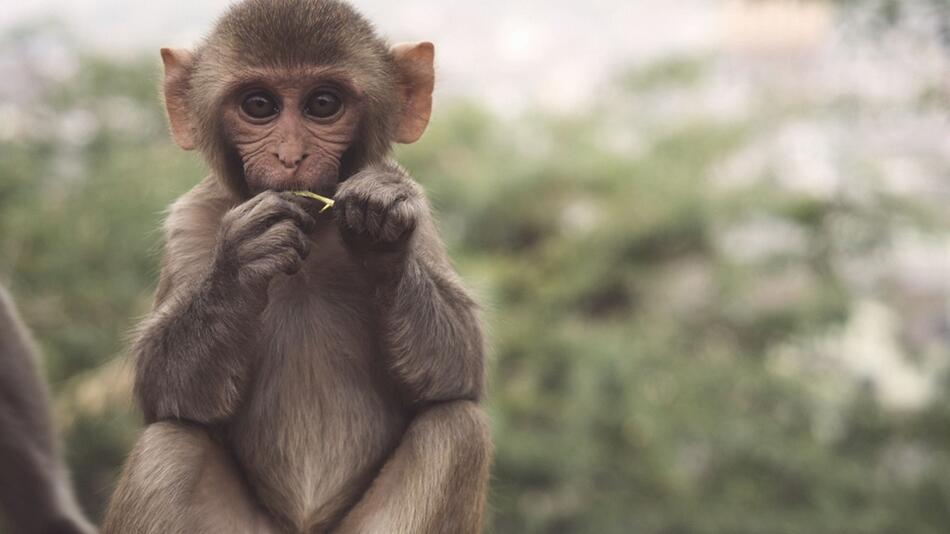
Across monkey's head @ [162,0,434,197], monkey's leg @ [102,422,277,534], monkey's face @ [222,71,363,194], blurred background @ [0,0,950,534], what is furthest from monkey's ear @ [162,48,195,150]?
blurred background @ [0,0,950,534]

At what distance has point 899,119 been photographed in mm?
10633

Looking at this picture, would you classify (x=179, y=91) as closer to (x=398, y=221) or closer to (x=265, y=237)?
(x=265, y=237)

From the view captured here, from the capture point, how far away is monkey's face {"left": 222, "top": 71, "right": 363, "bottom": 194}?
3.48 meters

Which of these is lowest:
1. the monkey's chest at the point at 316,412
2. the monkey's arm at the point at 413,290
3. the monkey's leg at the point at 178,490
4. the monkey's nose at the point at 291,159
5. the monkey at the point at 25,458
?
the monkey at the point at 25,458

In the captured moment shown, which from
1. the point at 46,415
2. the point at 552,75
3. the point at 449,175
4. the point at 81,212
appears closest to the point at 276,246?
the point at 46,415

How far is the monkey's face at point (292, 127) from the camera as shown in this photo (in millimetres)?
3482

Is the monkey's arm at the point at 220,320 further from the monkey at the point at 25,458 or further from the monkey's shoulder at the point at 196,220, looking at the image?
the monkey at the point at 25,458

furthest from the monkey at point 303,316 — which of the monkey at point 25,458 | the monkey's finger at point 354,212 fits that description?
the monkey at point 25,458

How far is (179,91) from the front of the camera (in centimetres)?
392

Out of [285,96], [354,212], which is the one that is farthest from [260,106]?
[354,212]

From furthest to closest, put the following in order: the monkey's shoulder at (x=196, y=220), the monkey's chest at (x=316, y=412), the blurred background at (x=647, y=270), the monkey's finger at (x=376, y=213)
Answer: the blurred background at (x=647, y=270) → the monkey's shoulder at (x=196, y=220) → the monkey's chest at (x=316, y=412) → the monkey's finger at (x=376, y=213)

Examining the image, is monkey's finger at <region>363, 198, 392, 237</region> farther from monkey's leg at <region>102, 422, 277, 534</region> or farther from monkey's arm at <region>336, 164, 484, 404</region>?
monkey's leg at <region>102, 422, 277, 534</region>

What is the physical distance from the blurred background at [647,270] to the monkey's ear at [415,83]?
21.3 ft

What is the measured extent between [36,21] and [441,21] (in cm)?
410
